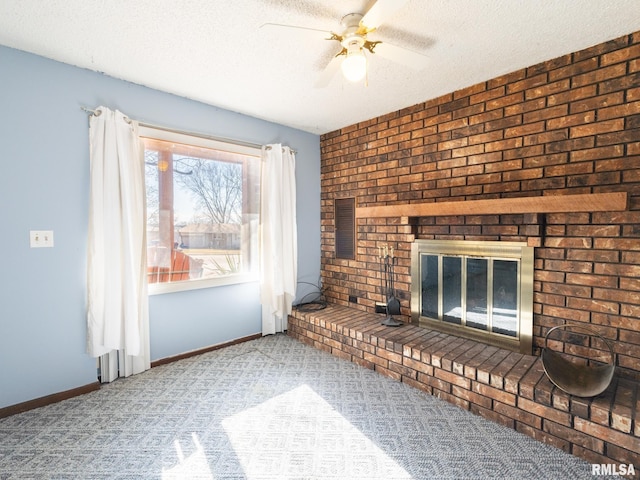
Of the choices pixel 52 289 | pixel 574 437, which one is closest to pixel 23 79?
pixel 52 289

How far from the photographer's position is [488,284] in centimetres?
252

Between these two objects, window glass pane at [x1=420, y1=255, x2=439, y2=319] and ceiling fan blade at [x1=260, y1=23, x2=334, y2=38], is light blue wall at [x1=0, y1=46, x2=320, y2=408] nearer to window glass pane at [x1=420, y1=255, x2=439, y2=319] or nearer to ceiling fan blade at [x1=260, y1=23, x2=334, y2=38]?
ceiling fan blade at [x1=260, y1=23, x2=334, y2=38]

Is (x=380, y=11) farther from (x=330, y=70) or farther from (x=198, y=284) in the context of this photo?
(x=198, y=284)

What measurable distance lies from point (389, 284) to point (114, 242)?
2.50 m

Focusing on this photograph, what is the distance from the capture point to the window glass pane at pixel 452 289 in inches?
107

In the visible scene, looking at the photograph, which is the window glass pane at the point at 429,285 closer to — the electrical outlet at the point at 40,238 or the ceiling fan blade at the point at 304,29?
the ceiling fan blade at the point at 304,29

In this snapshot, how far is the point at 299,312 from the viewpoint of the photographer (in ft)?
11.6

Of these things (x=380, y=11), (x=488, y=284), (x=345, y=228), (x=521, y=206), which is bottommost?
(x=488, y=284)

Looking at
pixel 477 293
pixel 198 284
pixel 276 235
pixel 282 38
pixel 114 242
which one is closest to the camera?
pixel 282 38

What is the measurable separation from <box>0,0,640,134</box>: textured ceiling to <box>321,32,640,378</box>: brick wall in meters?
0.19

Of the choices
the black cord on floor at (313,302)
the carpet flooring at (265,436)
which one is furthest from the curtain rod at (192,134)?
the carpet flooring at (265,436)

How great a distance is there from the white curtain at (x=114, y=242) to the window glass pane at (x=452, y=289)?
262 centimetres

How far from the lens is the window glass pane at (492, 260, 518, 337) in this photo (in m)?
2.37

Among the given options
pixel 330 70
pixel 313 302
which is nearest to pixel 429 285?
pixel 313 302
